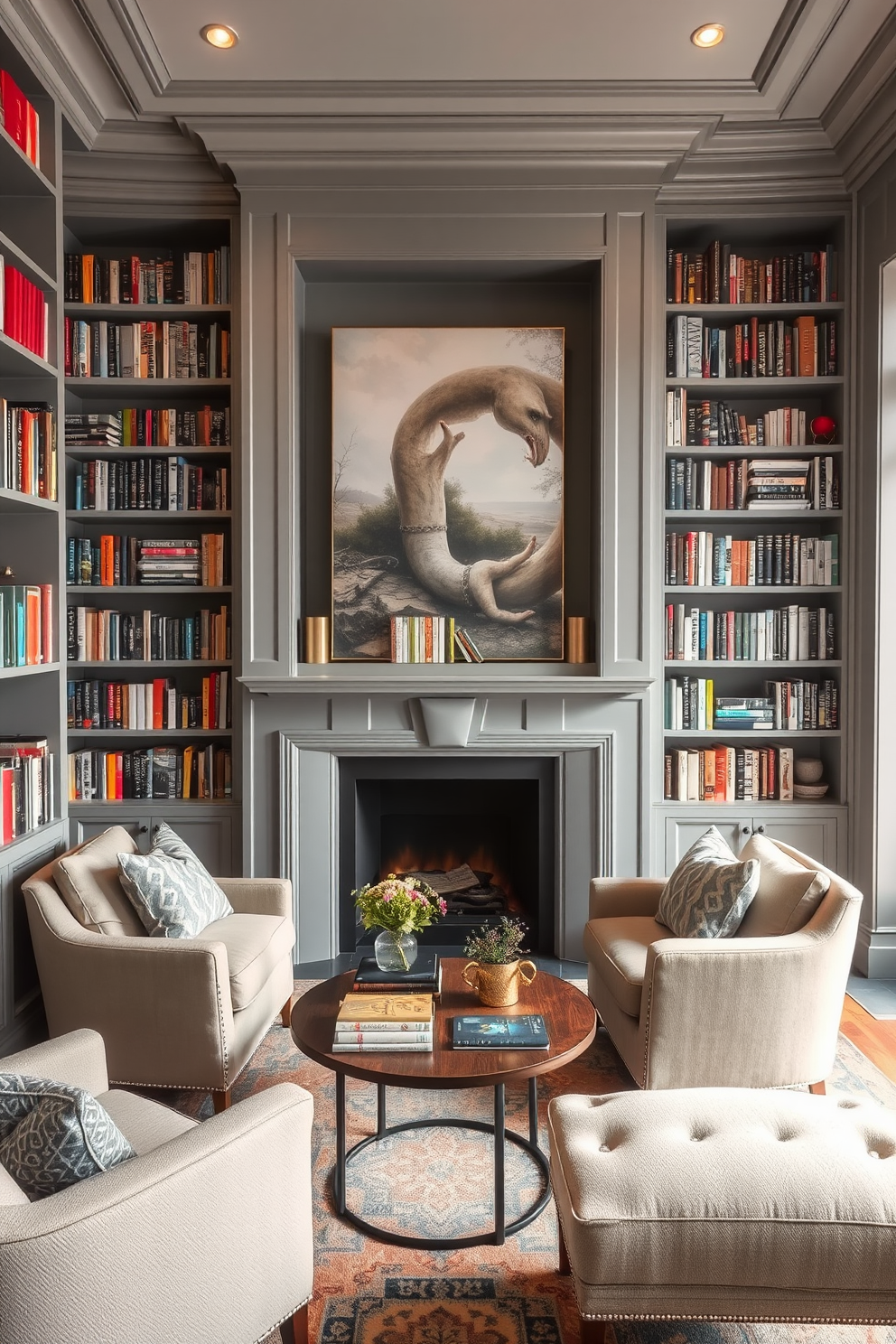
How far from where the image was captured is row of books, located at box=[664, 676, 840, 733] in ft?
13.5

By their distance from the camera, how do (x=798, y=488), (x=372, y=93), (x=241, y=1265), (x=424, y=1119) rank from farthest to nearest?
(x=798, y=488) < (x=372, y=93) < (x=424, y=1119) < (x=241, y=1265)

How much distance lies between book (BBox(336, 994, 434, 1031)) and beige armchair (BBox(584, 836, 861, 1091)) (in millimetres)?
627

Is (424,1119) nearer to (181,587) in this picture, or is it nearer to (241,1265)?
(241,1265)

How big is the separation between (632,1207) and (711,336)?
357 cm

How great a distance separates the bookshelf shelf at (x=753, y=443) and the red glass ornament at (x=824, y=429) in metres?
0.03

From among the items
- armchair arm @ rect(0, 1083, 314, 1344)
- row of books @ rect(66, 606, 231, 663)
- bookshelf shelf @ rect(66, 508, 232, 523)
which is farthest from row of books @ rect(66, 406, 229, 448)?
armchair arm @ rect(0, 1083, 314, 1344)

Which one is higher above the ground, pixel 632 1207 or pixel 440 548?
pixel 440 548

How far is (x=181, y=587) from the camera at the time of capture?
13.3 feet

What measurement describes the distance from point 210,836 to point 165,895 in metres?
1.33

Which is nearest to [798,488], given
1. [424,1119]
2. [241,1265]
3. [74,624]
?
[424,1119]

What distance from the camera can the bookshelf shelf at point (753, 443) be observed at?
157 inches

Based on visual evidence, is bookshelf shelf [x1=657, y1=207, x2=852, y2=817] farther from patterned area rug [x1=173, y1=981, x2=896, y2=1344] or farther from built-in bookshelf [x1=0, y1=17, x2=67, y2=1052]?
built-in bookshelf [x1=0, y1=17, x2=67, y2=1052]

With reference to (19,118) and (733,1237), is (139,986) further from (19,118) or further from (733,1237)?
(19,118)

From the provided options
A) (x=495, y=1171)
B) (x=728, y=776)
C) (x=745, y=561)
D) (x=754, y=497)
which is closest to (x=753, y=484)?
(x=754, y=497)
